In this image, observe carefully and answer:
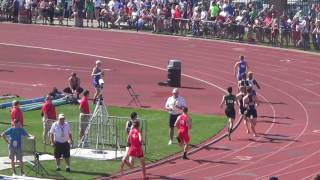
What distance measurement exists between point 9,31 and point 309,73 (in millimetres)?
21452

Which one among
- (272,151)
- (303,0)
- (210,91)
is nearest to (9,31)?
(303,0)

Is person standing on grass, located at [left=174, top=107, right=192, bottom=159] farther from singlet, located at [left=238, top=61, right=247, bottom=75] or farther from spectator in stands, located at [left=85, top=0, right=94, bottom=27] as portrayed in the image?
spectator in stands, located at [left=85, top=0, right=94, bottom=27]

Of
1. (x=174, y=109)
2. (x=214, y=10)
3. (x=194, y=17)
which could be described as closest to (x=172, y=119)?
(x=174, y=109)

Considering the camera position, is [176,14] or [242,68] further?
[176,14]

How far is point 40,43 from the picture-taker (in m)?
53.1

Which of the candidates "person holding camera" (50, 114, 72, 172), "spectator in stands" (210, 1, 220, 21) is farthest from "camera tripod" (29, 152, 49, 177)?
"spectator in stands" (210, 1, 220, 21)

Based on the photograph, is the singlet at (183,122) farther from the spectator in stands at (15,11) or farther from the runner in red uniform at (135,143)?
the spectator in stands at (15,11)

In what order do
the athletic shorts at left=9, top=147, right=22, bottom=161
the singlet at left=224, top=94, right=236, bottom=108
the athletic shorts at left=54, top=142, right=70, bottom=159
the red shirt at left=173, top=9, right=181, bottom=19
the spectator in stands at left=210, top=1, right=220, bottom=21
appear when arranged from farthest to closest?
the red shirt at left=173, top=9, right=181, bottom=19
the spectator in stands at left=210, top=1, right=220, bottom=21
the singlet at left=224, top=94, right=236, bottom=108
the athletic shorts at left=54, top=142, right=70, bottom=159
the athletic shorts at left=9, top=147, right=22, bottom=161

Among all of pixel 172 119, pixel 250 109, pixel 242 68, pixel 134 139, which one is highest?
pixel 242 68

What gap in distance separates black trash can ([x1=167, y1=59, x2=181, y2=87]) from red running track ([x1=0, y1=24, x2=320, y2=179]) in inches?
16.9

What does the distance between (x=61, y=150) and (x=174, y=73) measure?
15111mm

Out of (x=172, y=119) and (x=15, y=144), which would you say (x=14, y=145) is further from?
(x=172, y=119)

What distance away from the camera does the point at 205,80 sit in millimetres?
42094

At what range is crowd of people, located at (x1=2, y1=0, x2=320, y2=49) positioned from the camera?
4947 cm
